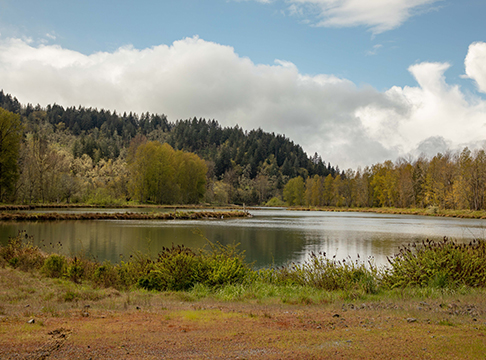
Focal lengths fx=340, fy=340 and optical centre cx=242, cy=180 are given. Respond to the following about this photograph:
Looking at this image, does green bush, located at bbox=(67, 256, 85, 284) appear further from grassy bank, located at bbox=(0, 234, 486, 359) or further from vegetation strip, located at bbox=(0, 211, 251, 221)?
vegetation strip, located at bbox=(0, 211, 251, 221)

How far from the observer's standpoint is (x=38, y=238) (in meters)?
23.9

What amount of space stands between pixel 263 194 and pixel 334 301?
145 m

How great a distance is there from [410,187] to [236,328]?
9559cm

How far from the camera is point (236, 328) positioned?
5.90 m

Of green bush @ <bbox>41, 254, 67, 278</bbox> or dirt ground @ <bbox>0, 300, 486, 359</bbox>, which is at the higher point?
dirt ground @ <bbox>0, 300, 486, 359</bbox>

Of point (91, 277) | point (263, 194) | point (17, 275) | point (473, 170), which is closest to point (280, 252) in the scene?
point (91, 277)

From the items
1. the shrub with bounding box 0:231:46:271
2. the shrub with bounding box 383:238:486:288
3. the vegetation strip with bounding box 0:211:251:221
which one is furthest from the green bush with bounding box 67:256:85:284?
the vegetation strip with bounding box 0:211:251:221

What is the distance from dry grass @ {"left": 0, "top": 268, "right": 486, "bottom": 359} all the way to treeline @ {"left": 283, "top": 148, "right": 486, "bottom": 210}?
241 feet

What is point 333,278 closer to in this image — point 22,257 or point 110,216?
point 22,257

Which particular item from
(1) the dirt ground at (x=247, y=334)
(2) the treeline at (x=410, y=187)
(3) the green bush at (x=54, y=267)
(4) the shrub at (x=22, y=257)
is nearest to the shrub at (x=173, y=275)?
(3) the green bush at (x=54, y=267)

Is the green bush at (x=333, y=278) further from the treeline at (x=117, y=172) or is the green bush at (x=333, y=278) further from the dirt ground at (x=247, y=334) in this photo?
the treeline at (x=117, y=172)

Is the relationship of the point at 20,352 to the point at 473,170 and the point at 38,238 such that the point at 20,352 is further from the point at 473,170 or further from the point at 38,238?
the point at 473,170

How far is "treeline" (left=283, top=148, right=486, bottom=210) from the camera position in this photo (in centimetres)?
7012

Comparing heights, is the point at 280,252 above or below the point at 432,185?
Result: below
